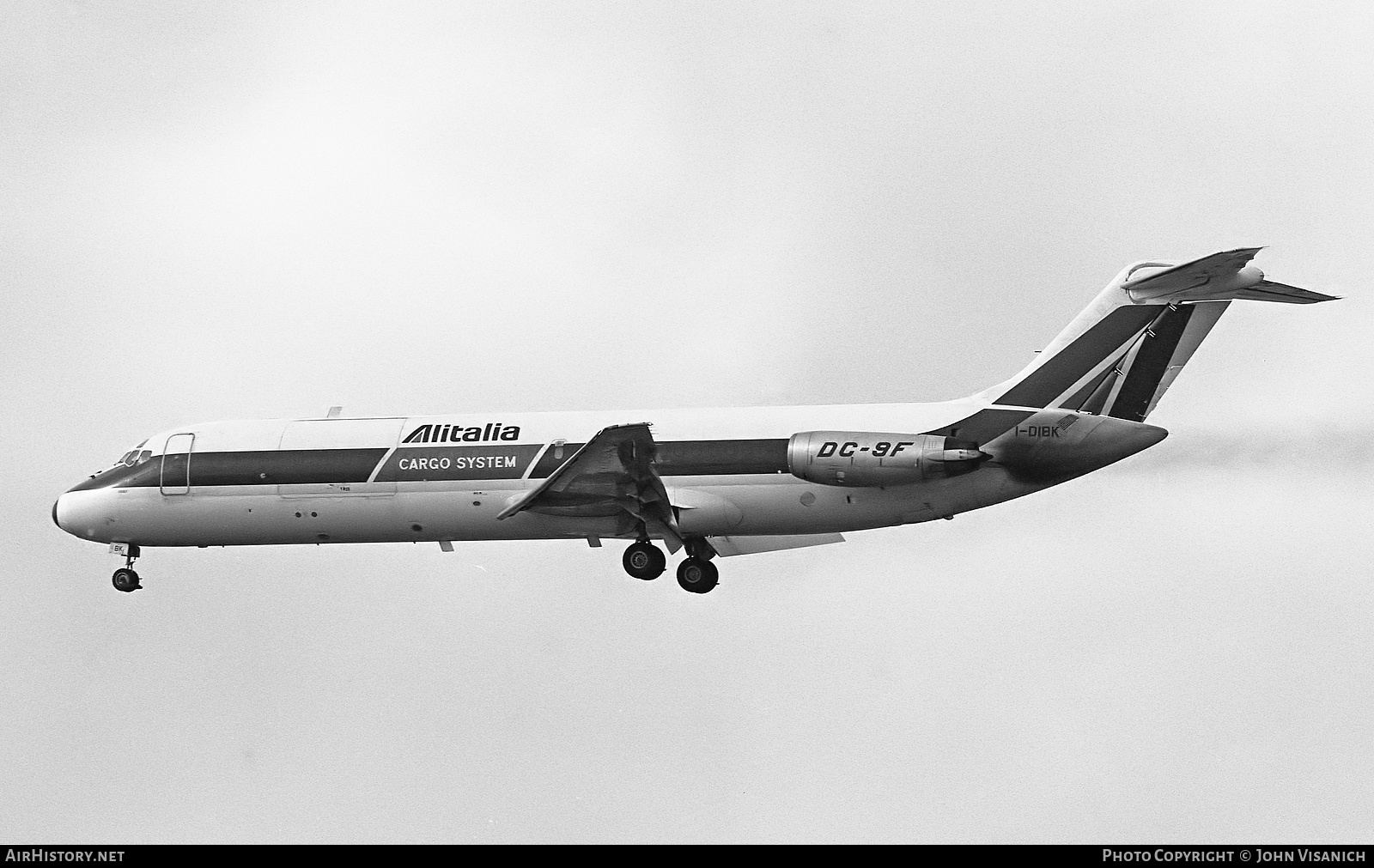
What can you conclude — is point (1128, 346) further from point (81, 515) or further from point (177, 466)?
point (81, 515)

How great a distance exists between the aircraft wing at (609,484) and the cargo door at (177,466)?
21.0 feet

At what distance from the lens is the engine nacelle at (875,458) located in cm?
3175

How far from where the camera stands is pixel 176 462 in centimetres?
3706

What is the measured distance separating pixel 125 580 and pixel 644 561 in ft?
34.8

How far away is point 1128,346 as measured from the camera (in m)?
32.7

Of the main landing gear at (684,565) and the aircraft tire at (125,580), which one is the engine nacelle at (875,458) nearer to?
the main landing gear at (684,565)

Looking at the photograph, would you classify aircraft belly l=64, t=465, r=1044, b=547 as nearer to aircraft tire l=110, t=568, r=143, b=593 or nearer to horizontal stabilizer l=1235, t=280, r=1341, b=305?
aircraft tire l=110, t=568, r=143, b=593

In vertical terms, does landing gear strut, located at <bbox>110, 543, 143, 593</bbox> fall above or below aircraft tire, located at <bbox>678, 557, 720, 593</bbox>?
above

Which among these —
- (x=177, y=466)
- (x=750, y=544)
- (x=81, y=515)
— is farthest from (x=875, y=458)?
(x=81, y=515)

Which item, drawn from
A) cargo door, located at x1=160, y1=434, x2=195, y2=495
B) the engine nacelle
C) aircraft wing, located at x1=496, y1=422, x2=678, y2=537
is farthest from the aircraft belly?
the engine nacelle

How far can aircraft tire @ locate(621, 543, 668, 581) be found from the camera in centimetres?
3494

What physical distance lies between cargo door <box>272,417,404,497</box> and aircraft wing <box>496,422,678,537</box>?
2656 millimetres

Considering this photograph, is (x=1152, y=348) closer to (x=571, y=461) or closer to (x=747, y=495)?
(x=747, y=495)
